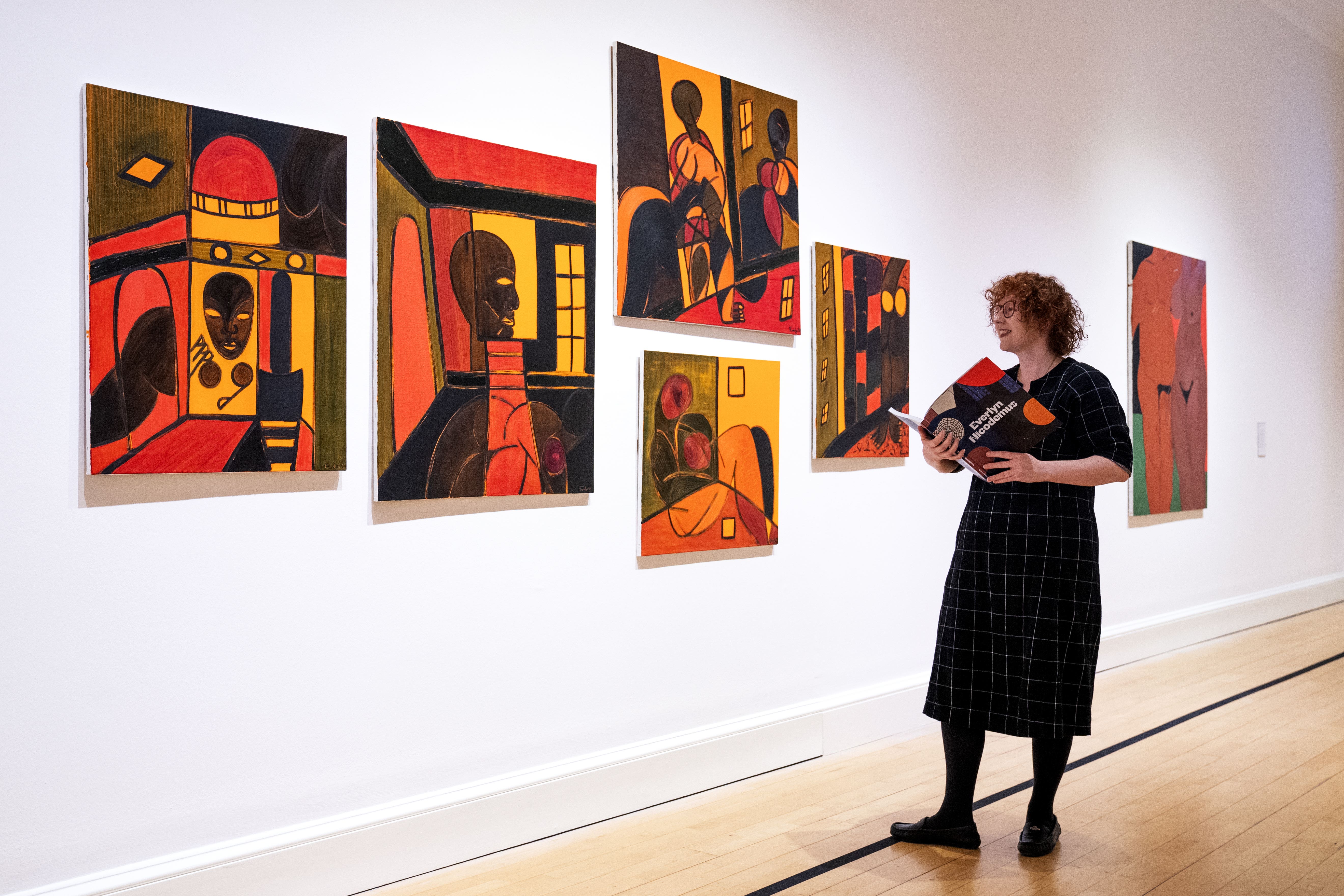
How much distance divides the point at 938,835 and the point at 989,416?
1.20 meters

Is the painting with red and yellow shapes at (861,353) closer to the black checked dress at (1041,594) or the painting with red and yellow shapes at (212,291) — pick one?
the black checked dress at (1041,594)

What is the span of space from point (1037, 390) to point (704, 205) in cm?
132

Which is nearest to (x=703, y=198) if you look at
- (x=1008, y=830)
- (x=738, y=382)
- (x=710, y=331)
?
(x=710, y=331)

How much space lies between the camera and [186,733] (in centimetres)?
255

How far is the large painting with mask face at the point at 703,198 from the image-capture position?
137 inches

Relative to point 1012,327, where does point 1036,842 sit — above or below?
below

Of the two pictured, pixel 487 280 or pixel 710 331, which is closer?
pixel 487 280

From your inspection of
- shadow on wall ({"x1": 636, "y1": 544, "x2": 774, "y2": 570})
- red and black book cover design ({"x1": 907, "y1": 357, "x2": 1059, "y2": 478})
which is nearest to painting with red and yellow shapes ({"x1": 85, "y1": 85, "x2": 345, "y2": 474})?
shadow on wall ({"x1": 636, "y1": 544, "x2": 774, "y2": 570})

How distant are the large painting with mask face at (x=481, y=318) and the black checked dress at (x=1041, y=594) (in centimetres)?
121

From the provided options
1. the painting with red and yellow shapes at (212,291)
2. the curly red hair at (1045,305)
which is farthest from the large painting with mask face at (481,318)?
the curly red hair at (1045,305)

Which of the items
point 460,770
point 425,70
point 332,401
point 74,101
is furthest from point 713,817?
point 74,101

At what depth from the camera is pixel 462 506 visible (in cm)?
309

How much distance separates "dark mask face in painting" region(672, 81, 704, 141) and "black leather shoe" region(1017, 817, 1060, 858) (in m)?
2.39

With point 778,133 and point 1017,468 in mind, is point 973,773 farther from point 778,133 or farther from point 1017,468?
point 778,133
